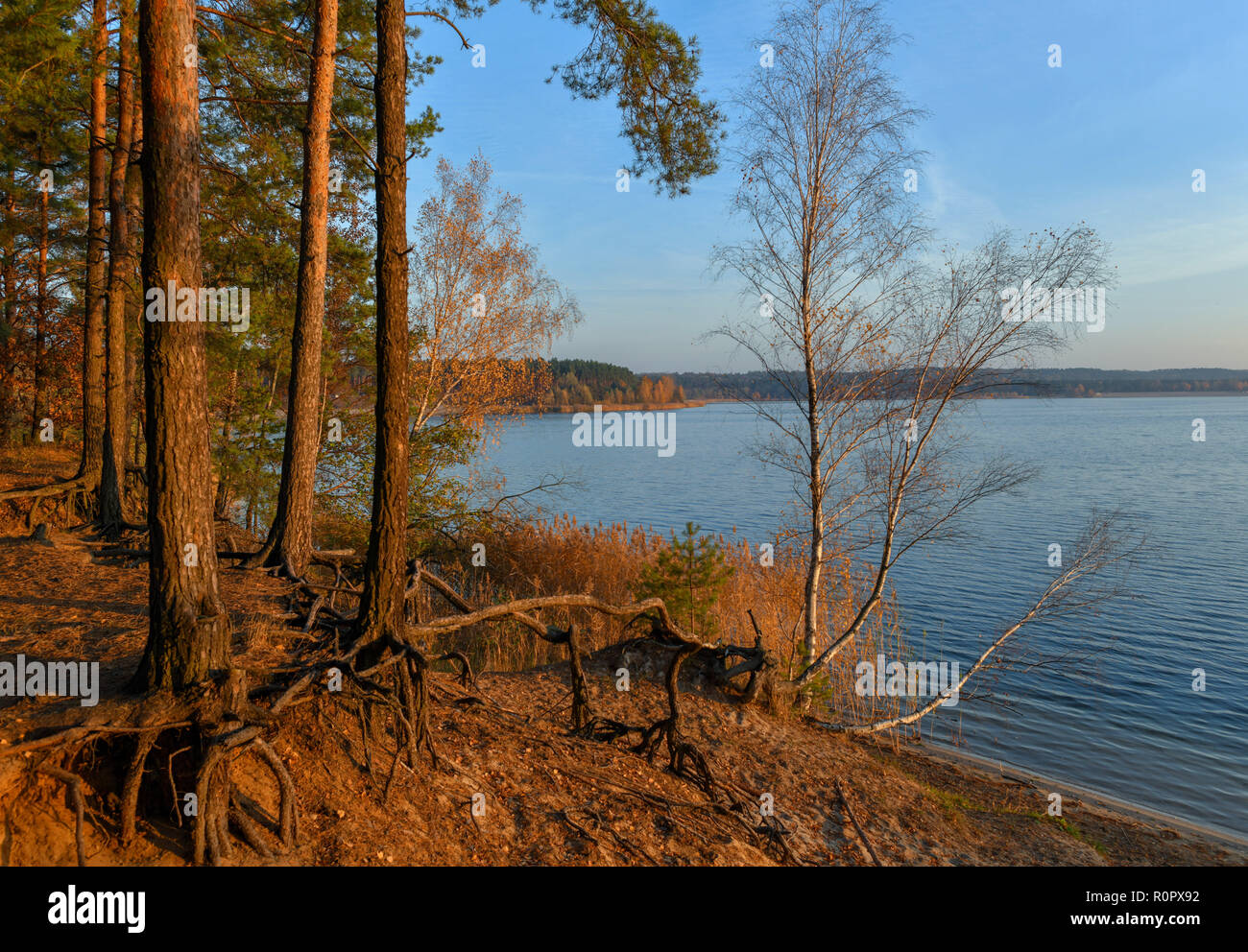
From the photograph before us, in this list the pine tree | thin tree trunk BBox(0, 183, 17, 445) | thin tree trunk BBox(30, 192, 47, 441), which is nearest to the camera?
the pine tree

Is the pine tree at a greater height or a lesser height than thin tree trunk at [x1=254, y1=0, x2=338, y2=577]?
lesser

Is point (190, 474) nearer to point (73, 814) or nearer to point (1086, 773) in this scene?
point (73, 814)

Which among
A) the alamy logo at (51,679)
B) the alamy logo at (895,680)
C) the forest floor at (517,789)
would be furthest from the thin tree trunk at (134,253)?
the alamy logo at (895,680)

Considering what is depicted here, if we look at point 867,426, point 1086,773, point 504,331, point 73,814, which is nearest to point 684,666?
point 867,426

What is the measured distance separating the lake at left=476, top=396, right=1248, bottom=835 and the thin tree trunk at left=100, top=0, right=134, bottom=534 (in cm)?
791

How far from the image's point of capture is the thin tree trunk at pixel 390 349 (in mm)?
4543

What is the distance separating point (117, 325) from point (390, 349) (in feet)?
27.2

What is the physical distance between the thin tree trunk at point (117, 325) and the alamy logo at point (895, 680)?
1072 cm

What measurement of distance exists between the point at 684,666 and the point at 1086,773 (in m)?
6.27

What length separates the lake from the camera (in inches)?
400
